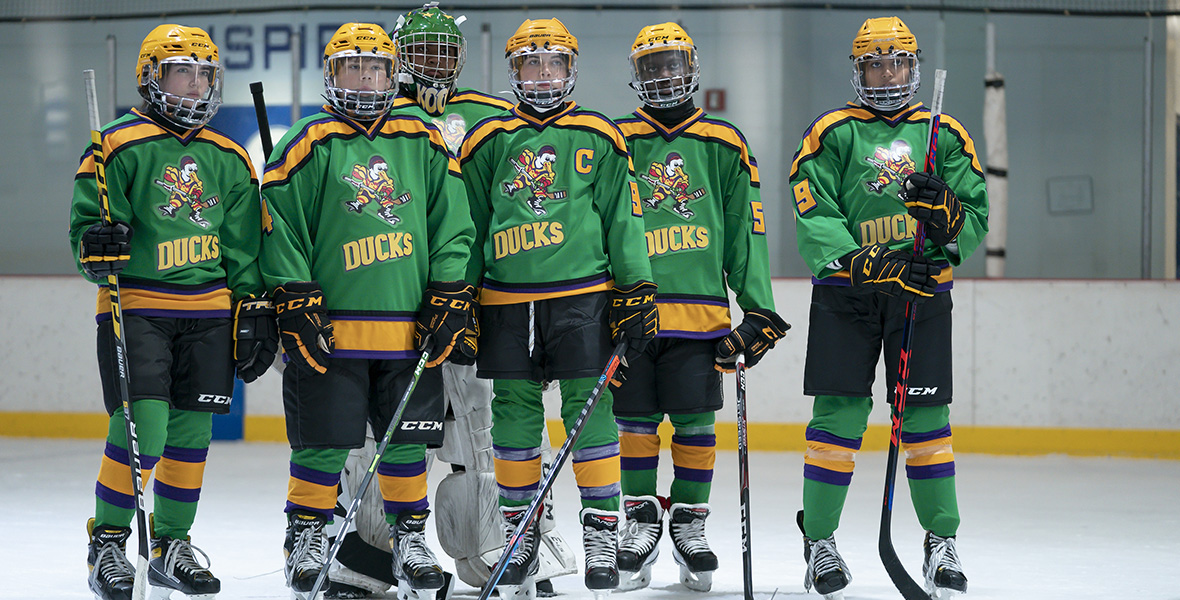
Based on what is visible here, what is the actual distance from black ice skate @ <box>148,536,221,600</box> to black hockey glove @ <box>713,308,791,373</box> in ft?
4.14

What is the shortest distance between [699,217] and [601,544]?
84 cm

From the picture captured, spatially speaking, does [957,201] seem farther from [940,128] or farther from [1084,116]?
[1084,116]

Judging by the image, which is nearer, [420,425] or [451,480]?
[420,425]

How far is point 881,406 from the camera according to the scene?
18.4 ft

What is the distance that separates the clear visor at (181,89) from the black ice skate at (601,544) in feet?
4.03

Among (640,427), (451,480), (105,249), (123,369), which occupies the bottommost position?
(451,480)

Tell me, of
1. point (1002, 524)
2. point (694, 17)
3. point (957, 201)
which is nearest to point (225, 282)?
point (957, 201)

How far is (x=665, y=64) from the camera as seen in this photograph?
9.70ft

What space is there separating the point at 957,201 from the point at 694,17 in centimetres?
415

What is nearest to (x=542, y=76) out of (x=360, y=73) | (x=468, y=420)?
(x=360, y=73)

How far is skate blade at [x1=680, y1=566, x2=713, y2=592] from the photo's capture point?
3.00 m

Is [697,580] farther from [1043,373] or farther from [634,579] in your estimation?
[1043,373]

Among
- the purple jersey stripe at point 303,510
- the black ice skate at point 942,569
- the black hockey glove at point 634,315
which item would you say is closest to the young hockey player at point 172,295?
the purple jersey stripe at point 303,510

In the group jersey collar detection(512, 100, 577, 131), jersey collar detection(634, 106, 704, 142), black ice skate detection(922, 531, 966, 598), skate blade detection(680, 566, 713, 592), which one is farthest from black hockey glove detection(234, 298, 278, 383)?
black ice skate detection(922, 531, 966, 598)
